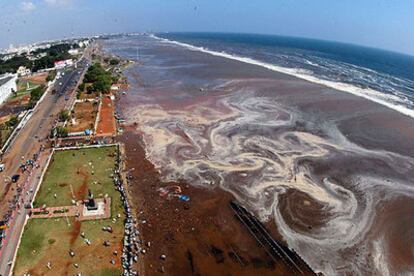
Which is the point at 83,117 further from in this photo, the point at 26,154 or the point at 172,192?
the point at 172,192

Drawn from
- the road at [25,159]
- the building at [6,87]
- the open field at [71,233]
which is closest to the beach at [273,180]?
the open field at [71,233]

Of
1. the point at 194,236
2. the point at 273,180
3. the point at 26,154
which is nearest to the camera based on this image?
the point at 194,236

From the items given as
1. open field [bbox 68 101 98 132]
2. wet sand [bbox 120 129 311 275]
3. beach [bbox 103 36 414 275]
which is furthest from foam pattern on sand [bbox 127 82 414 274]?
open field [bbox 68 101 98 132]

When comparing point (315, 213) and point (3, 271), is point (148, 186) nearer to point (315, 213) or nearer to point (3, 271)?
point (3, 271)

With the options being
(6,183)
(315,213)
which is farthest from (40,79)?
(315,213)

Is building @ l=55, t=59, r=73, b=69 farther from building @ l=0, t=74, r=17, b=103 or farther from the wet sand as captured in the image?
the wet sand

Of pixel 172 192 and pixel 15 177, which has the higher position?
pixel 172 192

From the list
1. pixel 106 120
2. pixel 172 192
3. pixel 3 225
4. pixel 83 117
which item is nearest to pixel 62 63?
pixel 83 117
